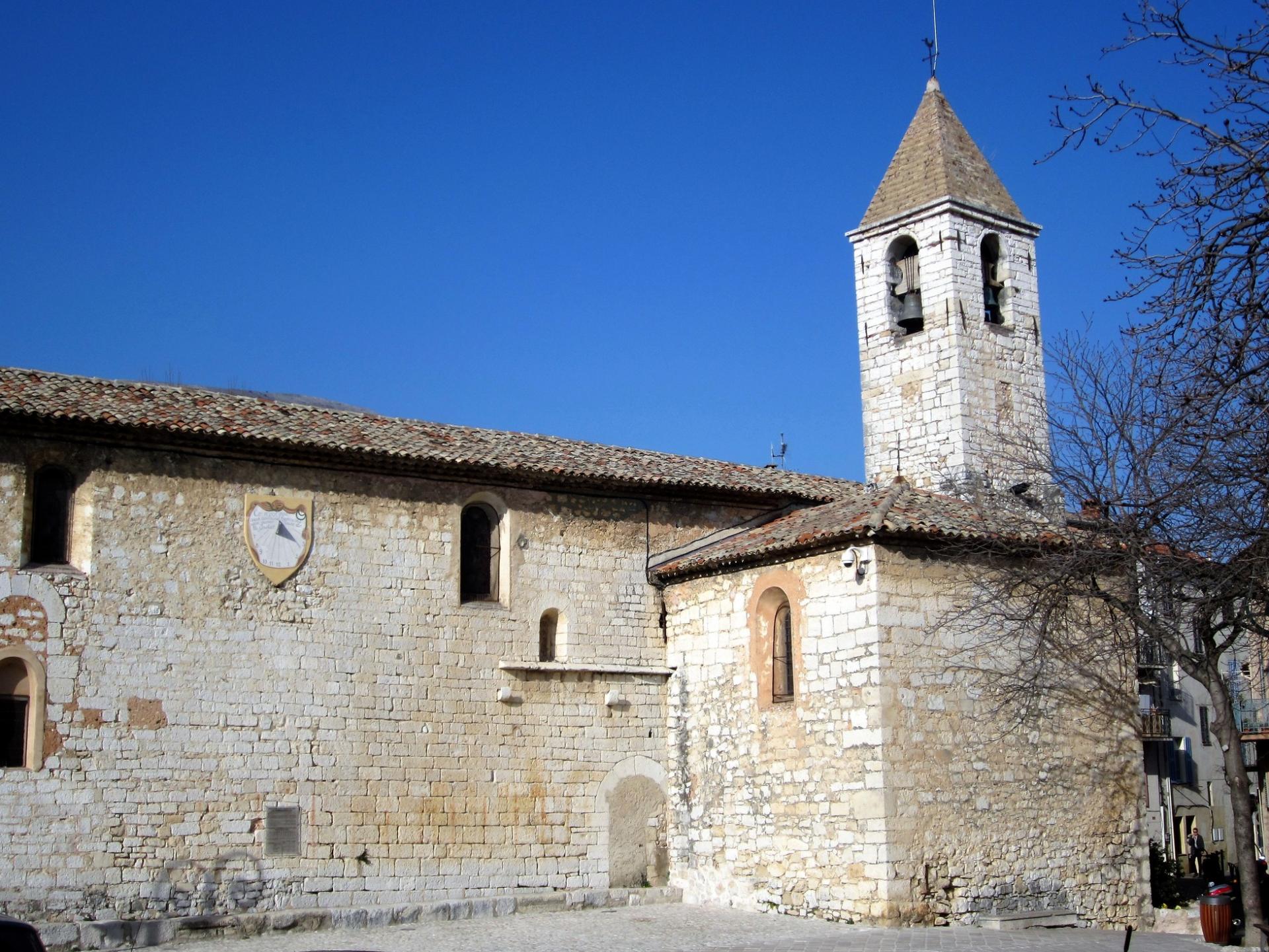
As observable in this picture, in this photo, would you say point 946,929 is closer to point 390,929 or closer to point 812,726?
point 812,726

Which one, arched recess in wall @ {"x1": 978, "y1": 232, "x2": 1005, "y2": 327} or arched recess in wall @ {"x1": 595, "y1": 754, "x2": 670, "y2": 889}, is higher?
arched recess in wall @ {"x1": 978, "y1": 232, "x2": 1005, "y2": 327}

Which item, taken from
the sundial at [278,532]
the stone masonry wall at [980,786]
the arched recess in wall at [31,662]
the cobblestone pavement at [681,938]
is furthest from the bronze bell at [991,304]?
the arched recess in wall at [31,662]

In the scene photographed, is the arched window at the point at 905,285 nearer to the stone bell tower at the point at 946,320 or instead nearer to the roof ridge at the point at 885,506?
the stone bell tower at the point at 946,320

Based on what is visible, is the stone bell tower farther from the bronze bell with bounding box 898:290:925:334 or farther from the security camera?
the security camera

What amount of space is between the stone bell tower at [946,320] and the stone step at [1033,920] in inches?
303

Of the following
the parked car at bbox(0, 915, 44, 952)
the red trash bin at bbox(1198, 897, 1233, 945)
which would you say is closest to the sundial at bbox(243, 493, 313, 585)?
the parked car at bbox(0, 915, 44, 952)

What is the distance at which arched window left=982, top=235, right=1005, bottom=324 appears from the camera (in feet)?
81.3

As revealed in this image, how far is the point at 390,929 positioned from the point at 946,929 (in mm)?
6444

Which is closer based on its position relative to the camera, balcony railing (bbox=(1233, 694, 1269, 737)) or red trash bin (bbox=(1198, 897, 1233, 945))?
red trash bin (bbox=(1198, 897, 1233, 945))

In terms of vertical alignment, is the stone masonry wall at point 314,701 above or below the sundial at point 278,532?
below

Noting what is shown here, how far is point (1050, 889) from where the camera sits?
17562 mm

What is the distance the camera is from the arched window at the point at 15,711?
15.9 meters

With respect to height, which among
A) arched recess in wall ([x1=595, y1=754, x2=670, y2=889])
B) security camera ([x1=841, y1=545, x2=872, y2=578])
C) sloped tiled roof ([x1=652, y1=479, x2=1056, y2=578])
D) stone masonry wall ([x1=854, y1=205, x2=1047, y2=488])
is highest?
stone masonry wall ([x1=854, y1=205, x2=1047, y2=488])

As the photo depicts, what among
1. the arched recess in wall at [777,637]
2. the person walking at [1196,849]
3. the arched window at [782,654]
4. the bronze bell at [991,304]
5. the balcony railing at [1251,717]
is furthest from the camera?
the balcony railing at [1251,717]
